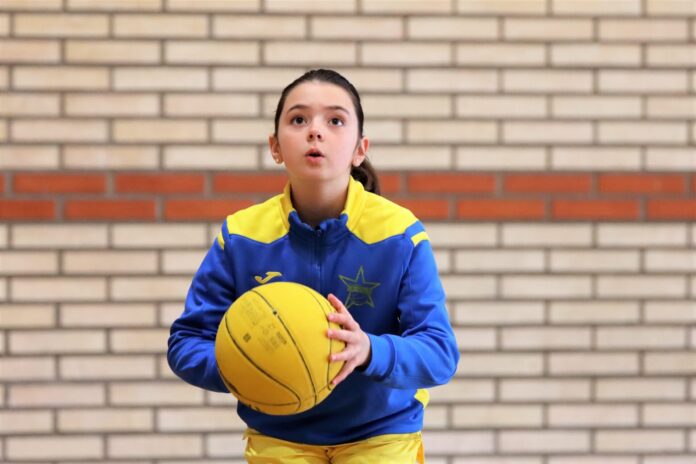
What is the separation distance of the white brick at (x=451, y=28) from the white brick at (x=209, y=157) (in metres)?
0.96

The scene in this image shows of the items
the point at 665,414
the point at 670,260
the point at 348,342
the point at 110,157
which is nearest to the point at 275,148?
the point at 348,342

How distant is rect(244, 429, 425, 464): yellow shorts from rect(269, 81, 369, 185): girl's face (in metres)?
0.78

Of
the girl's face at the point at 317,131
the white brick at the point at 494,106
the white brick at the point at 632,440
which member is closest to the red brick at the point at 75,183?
the white brick at the point at 494,106

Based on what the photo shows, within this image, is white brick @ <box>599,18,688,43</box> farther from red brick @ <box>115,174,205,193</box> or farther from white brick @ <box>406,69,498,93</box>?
red brick @ <box>115,174,205,193</box>

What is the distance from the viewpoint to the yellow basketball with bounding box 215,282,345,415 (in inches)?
87.4

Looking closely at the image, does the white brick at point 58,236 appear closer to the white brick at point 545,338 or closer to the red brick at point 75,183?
the red brick at point 75,183

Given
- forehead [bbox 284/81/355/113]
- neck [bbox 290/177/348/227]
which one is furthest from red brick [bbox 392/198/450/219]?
forehead [bbox 284/81/355/113]

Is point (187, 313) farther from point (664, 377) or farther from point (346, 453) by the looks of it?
point (664, 377)

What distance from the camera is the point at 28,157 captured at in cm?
418

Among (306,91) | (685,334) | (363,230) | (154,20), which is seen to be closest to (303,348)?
(363,230)

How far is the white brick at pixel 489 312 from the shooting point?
4262mm

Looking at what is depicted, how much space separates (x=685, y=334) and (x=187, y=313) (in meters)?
2.71

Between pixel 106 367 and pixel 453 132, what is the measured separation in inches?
78.3

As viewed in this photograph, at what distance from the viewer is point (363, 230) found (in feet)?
8.56
